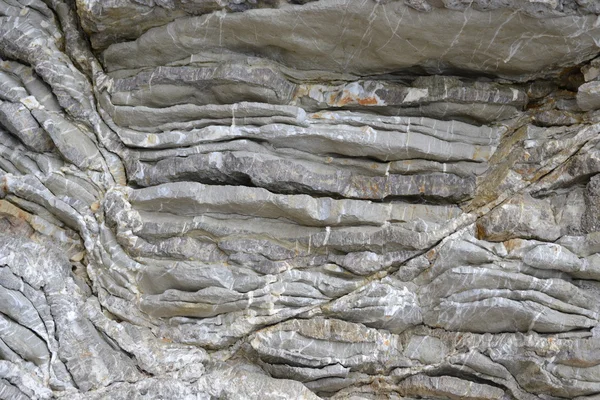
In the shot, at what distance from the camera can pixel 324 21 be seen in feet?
22.6

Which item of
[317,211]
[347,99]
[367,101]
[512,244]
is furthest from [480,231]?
[347,99]

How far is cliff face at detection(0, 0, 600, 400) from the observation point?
21.7ft

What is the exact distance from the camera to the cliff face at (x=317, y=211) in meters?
6.62

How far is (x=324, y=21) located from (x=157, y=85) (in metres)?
2.15

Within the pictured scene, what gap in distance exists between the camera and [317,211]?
7078mm

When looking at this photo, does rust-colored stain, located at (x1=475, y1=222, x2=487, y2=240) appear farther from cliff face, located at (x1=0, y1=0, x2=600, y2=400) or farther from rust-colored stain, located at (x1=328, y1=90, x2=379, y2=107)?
rust-colored stain, located at (x1=328, y1=90, x2=379, y2=107)

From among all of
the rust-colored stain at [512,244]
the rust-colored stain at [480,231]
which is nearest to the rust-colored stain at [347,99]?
the rust-colored stain at [480,231]

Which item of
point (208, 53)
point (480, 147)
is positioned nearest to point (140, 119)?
point (208, 53)

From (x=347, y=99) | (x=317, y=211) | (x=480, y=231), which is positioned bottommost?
(x=317, y=211)

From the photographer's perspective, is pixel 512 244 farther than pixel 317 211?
No

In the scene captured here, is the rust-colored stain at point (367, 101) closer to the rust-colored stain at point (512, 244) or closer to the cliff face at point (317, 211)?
the cliff face at point (317, 211)

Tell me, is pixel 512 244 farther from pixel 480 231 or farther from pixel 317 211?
pixel 317 211

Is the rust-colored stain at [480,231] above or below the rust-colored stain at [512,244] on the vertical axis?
above

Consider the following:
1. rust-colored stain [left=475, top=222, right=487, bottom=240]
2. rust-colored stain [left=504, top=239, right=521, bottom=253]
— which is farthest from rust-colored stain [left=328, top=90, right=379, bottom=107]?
rust-colored stain [left=504, top=239, right=521, bottom=253]
